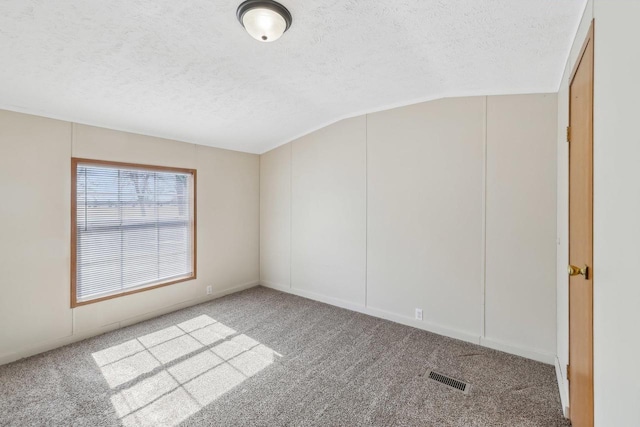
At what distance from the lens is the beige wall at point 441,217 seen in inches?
102

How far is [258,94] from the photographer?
9.39ft

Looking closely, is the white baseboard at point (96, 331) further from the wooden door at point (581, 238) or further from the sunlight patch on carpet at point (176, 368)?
the wooden door at point (581, 238)

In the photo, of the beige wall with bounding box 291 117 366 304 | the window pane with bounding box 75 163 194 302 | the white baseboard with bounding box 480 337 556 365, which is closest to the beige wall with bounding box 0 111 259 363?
the window pane with bounding box 75 163 194 302

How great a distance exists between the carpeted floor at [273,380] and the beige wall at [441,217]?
38 centimetres

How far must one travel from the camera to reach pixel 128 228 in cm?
343

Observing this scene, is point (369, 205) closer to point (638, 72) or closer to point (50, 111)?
point (638, 72)

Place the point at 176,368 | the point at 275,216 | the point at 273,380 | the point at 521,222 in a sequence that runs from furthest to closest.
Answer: the point at 275,216, the point at 521,222, the point at 176,368, the point at 273,380

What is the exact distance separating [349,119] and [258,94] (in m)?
1.38

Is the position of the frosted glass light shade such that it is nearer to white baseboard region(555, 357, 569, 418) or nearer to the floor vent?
the floor vent

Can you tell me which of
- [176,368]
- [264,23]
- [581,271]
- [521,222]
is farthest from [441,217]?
[176,368]

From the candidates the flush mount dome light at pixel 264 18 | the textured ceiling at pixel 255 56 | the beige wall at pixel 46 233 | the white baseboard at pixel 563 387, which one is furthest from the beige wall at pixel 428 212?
the beige wall at pixel 46 233

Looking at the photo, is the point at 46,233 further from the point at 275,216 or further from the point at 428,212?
the point at 428,212

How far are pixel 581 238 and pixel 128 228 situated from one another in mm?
4193

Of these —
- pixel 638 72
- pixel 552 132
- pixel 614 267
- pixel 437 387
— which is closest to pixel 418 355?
pixel 437 387
